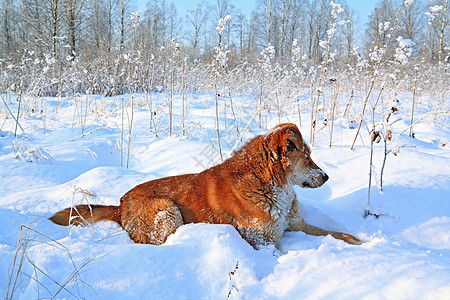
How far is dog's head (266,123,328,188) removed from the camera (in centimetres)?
292

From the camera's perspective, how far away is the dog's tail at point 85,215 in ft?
9.71

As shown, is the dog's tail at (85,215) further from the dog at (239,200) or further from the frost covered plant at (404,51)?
the frost covered plant at (404,51)

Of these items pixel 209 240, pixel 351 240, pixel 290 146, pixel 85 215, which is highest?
pixel 290 146

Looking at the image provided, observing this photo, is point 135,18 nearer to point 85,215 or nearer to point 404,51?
point 85,215

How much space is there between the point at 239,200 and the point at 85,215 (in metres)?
1.60

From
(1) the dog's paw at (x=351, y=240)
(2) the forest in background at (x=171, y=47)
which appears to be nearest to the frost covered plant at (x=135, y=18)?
(2) the forest in background at (x=171, y=47)

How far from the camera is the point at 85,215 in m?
2.97

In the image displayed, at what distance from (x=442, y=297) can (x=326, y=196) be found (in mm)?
2774

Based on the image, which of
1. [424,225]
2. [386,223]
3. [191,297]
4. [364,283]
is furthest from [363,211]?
[191,297]

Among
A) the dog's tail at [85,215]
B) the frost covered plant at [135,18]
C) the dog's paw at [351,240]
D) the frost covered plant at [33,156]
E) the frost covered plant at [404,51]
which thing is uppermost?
the frost covered plant at [135,18]

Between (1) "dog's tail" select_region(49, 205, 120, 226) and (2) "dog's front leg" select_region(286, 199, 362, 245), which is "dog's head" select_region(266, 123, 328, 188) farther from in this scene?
(1) "dog's tail" select_region(49, 205, 120, 226)

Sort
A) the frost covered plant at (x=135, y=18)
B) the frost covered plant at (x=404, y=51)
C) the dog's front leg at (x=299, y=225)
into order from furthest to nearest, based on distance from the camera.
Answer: the frost covered plant at (x=135, y=18) → the frost covered plant at (x=404, y=51) → the dog's front leg at (x=299, y=225)

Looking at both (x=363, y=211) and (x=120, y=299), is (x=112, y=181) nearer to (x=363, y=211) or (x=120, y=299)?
(x=120, y=299)

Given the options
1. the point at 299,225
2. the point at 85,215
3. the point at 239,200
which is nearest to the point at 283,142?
the point at 239,200
